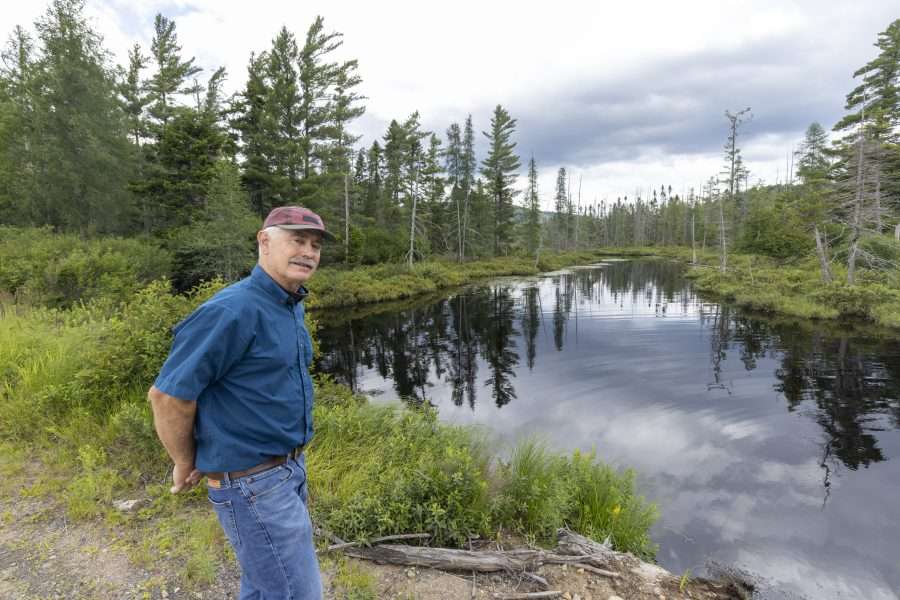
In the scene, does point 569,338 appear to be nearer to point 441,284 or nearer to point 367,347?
point 367,347

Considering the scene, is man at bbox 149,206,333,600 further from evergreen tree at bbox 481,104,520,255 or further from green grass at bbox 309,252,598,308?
evergreen tree at bbox 481,104,520,255

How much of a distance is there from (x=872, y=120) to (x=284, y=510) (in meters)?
32.9

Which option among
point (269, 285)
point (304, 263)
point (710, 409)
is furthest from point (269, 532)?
point (710, 409)

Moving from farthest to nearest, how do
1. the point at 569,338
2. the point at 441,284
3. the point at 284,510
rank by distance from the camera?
the point at 441,284, the point at 569,338, the point at 284,510

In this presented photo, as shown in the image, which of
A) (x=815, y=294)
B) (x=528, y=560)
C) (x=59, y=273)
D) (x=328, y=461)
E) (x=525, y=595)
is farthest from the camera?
(x=815, y=294)

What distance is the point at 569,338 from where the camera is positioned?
18.0m

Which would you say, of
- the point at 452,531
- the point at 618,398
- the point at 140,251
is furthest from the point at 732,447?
the point at 140,251

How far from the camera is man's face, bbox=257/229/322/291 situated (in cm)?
202

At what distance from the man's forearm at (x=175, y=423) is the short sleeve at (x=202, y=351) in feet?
0.14

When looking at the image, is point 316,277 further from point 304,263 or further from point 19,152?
point 304,263

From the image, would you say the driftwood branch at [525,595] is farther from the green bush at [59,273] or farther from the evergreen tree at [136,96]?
the evergreen tree at [136,96]

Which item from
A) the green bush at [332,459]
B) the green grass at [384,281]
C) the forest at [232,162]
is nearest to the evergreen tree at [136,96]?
the forest at [232,162]

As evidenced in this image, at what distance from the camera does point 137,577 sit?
10.1 ft

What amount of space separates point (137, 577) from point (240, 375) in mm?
2543
